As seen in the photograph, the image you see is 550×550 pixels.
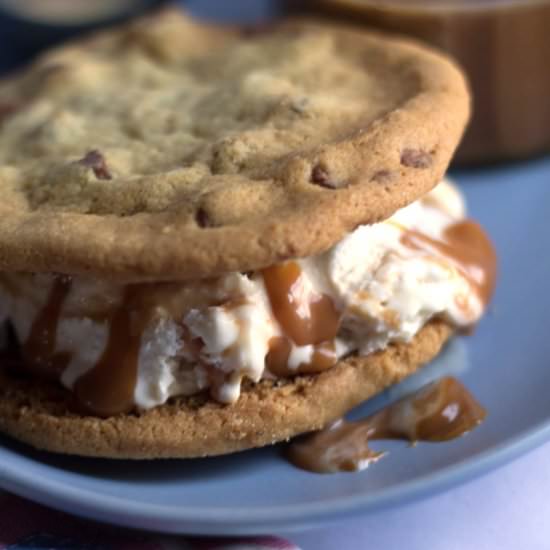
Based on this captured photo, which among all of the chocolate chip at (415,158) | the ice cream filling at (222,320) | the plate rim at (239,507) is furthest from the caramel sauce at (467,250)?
the plate rim at (239,507)

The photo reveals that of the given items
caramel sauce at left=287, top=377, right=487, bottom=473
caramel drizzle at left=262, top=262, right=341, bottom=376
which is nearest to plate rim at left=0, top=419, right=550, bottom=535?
caramel sauce at left=287, top=377, right=487, bottom=473

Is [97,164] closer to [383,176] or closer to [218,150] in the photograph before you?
[218,150]

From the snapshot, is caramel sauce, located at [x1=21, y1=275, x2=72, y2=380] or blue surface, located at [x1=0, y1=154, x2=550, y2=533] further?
caramel sauce, located at [x1=21, y1=275, x2=72, y2=380]

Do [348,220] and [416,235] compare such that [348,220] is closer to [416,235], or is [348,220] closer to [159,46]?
[416,235]

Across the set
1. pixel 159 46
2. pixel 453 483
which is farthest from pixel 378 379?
pixel 159 46

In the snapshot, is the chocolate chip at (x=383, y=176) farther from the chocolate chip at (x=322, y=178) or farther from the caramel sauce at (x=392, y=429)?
the caramel sauce at (x=392, y=429)

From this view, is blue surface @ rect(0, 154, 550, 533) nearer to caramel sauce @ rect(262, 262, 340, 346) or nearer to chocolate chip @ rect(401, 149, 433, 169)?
caramel sauce @ rect(262, 262, 340, 346)

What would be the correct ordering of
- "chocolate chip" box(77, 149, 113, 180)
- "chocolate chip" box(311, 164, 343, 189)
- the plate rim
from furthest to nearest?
1. "chocolate chip" box(77, 149, 113, 180)
2. "chocolate chip" box(311, 164, 343, 189)
3. the plate rim

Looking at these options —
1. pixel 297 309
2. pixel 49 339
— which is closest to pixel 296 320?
pixel 297 309
